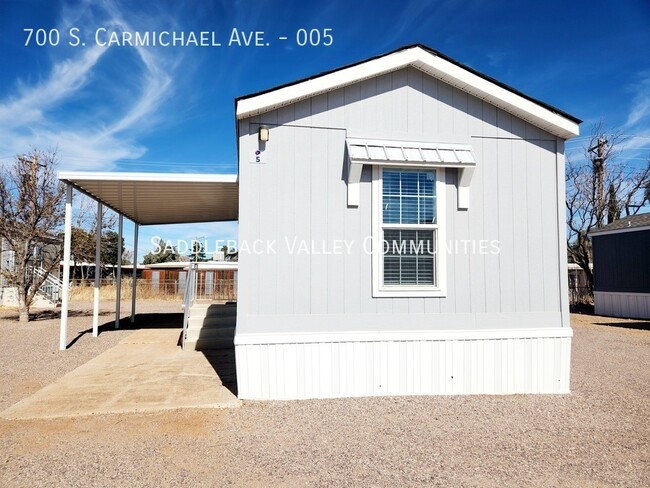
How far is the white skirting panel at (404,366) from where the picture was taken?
461cm

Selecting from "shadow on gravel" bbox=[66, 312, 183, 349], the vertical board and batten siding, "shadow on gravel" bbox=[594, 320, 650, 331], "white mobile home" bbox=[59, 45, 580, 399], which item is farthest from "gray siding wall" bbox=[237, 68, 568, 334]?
"shadow on gravel" bbox=[594, 320, 650, 331]

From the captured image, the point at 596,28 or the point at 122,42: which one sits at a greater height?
the point at 596,28

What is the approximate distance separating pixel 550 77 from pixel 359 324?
36.6ft

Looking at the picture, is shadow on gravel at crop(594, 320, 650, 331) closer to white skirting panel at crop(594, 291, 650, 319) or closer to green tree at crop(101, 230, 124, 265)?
white skirting panel at crop(594, 291, 650, 319)

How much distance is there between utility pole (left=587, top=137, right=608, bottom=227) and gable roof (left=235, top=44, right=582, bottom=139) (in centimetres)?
1987

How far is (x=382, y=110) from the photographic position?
506 cm

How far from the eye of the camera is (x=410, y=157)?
4.83 meters

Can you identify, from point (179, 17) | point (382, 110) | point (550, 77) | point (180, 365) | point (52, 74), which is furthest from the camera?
point (550, 77)

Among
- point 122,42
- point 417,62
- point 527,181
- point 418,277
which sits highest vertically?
point 122,42

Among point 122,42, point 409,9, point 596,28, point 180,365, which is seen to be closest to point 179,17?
point 122,42

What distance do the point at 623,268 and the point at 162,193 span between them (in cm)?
1614

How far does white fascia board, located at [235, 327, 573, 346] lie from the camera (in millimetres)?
4602

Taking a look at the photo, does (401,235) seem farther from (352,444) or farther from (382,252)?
(352,444)

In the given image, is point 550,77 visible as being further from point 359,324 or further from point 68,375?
point 68,375
